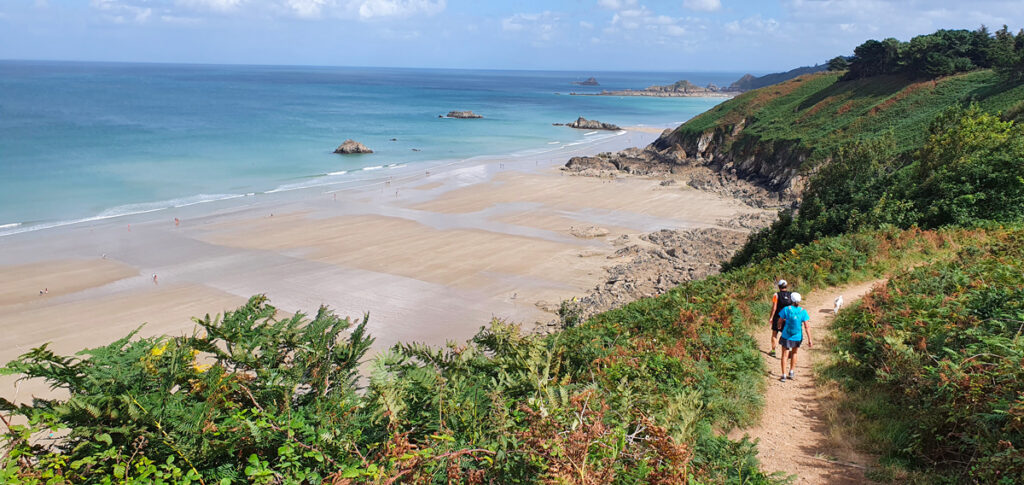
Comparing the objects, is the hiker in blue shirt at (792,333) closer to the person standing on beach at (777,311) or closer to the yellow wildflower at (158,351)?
the person standing on beach at (777,311)

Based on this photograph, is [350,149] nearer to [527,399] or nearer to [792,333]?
[792,333]

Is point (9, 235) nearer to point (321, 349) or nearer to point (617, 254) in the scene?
point (617, 254)

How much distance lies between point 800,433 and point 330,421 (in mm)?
6024

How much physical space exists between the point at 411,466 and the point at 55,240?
3487 cm

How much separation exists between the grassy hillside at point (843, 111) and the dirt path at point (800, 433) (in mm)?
34923

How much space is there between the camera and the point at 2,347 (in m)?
18.9

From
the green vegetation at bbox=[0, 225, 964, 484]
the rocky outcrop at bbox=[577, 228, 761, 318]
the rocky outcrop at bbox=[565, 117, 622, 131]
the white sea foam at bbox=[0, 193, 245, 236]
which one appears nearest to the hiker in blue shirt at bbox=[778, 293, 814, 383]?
the green vegetation at bbox=[0, 225, 964, 484]

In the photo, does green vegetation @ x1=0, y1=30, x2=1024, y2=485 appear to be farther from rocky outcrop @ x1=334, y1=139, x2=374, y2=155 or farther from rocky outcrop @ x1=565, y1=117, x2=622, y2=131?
rocky outcrop @ x1=565, y1=117, x2=622, y2=131

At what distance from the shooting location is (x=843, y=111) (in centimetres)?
5441

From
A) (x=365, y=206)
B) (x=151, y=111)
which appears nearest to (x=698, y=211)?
(x=365, y=206)

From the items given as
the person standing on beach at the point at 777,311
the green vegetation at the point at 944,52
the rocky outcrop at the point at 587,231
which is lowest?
the rocky outcrop at the point at 587,231

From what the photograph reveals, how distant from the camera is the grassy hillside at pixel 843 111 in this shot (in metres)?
43.4

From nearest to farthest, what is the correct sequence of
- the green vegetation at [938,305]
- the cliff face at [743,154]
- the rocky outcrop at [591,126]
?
the green vegetation at [938,305] < the cliff face at [743,154] < the rocky outcrop at [591,126]

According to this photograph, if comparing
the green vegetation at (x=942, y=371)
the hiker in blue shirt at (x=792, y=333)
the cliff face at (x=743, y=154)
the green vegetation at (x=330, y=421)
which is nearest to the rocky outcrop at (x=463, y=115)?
the cliff face at (x=743, y=154)
